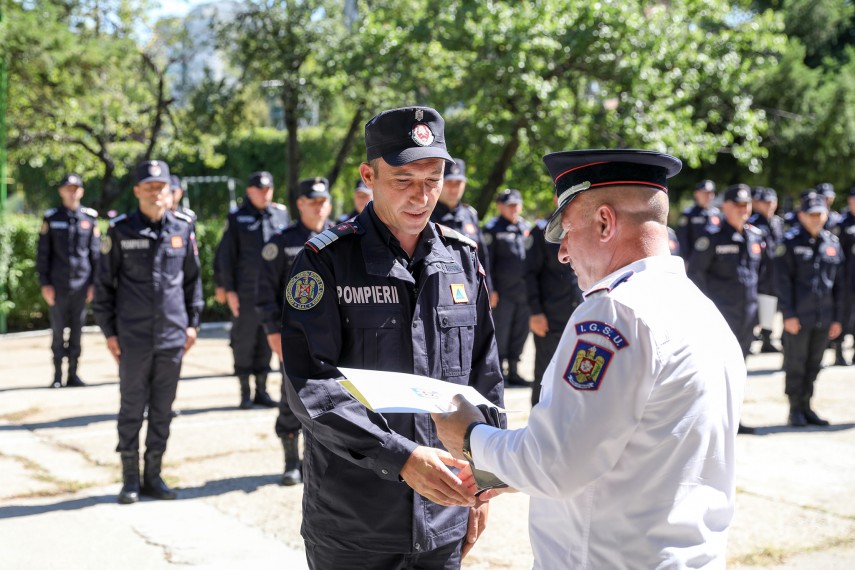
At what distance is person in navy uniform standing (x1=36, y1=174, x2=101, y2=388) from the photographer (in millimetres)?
10484

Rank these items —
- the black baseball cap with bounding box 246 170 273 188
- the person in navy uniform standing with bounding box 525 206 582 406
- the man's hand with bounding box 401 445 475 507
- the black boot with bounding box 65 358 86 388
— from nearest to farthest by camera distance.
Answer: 1. the man's hand with bounding box 401 445 475 507
2. the person in navy uniform standing with bounding box 525 206 582 406
3. the black baseball cap with bounding box 246 170 273 188
4. the black boot with bounding box 65 358 86 388

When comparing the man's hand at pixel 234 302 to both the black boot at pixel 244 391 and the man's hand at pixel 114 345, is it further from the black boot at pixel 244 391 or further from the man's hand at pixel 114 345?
the man's hand at pixel 114 345

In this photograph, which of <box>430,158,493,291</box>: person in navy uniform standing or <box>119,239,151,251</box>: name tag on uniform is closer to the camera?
<box>119,239,151,251</box>: name tag on uniform

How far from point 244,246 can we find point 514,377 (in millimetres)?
3671

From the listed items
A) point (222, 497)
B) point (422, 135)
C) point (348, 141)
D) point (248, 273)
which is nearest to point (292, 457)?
point (222, 497)

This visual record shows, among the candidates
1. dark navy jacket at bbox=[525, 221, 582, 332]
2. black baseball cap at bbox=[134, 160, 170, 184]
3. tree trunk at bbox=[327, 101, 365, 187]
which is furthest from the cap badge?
tree trunk at bbox=[327, 101, 365, 187]

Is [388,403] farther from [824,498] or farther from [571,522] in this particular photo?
[824,498]

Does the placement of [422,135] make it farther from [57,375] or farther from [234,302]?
[57,375]

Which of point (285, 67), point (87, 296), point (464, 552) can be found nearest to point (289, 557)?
point (464, 552)

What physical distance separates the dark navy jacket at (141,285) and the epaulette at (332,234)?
12.0 feet

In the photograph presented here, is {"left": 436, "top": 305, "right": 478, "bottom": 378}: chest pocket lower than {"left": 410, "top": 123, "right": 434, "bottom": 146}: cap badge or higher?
lower

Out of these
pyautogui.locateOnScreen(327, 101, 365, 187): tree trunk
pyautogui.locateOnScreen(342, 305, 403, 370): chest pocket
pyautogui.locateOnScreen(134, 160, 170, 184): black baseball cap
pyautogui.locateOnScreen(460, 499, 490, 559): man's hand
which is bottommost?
pyautogui.locateOnScreen(460, 499, 490, 559): man's hand

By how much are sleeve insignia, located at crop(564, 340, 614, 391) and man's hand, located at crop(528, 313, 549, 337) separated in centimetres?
624

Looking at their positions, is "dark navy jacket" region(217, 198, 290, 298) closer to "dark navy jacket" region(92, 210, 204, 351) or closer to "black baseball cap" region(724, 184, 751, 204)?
"dark navy jacket" region(92, 210, 204, 351)
